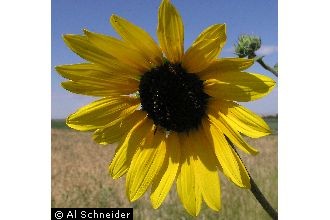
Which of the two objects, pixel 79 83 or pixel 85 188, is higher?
pixel 79 83

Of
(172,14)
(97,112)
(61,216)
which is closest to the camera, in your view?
(172,14)

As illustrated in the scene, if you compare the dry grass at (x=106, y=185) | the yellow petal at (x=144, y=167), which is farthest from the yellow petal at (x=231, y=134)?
the dry grass at (x=106, y=185)

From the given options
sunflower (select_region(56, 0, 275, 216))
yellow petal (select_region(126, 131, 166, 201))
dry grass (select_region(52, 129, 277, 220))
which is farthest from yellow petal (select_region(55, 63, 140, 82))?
dry grass (select_region(52, 129, 277, 220))

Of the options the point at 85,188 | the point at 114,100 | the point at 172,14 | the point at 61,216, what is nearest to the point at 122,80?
the point at 114,100

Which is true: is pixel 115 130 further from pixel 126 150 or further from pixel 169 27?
pixel 169 27

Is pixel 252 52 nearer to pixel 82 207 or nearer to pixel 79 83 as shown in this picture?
pixel 79 83
